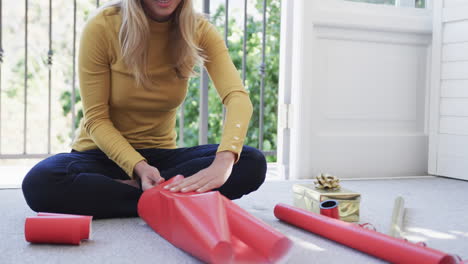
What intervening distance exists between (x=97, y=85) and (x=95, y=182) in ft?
0.93

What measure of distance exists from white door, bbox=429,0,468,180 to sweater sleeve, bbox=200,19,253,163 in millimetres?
1492

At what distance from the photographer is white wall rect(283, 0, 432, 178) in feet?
8.09

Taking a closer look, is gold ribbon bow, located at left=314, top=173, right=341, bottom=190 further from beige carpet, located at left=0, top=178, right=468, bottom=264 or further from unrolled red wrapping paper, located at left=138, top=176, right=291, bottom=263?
unrolled red wrapping paper, located at left=138, top=176, right=291, bottom=263

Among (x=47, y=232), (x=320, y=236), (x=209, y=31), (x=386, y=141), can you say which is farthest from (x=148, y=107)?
(x=386, y=141)

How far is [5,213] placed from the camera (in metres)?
1.55

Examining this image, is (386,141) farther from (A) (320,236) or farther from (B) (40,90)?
(B) (40,90)

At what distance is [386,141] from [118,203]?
1627 mm

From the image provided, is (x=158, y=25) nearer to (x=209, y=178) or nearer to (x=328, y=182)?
(x=209, y=178)

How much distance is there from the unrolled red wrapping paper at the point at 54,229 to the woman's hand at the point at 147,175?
21cm

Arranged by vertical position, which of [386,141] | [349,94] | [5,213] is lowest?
[5,213]

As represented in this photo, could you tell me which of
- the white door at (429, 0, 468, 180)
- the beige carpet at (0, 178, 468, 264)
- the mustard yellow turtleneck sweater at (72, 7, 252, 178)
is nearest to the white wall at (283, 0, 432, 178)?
the white door at (429, 0, 468, 180)

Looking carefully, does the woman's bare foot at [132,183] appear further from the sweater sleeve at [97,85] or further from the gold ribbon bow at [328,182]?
the gold ribbon bow at [328,182]

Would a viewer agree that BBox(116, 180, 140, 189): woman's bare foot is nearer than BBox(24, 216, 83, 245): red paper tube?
No

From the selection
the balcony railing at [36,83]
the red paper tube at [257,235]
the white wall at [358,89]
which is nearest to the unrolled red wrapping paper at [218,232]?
the red paper tube at [257,235]
